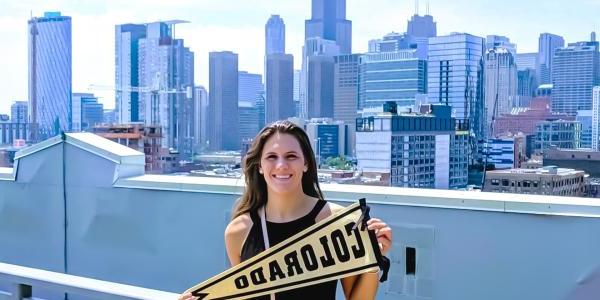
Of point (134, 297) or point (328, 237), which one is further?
point (134, 297)

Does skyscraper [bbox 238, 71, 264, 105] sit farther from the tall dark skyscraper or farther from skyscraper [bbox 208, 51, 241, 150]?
the tall dark skyscraper

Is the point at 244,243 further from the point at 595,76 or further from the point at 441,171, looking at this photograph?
the point at 595,76

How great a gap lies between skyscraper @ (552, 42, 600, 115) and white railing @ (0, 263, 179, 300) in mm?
81164

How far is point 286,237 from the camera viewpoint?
154 cm

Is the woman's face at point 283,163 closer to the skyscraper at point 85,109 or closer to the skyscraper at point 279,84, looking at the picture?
the skyscraper at point 85,109

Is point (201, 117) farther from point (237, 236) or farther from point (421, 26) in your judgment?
point (237, 236)

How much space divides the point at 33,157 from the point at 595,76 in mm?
90352

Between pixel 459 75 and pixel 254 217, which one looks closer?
pixel 254 217

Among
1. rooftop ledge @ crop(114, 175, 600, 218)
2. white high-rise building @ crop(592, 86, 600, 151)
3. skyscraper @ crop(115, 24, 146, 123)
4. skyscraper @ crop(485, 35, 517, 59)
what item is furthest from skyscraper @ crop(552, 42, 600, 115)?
rooftop ledge @ crop(114, 175, 600, 218)

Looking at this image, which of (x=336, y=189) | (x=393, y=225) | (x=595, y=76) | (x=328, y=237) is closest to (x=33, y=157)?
(x=336, y=189)

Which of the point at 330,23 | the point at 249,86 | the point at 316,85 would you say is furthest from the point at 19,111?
the point at 330,23

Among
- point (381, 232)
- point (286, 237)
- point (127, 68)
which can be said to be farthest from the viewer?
point (127, 68)

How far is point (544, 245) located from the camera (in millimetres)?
2479

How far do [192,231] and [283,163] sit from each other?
1864 mm
